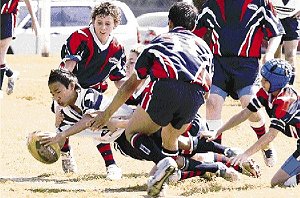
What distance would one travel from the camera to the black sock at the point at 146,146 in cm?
758

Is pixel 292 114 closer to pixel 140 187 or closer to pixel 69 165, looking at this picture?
pixel 140 187

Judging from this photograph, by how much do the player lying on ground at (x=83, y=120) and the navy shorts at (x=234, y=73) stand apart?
2.41 ft

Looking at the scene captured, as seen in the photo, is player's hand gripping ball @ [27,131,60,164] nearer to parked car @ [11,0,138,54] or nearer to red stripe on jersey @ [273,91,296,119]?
red stripe on jersey @ [273,91,296,119]

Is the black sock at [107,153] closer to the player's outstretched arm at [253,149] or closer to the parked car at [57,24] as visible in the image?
the player's outstretched arm at [253,149]

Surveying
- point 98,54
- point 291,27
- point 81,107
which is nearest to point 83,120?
point 81,107

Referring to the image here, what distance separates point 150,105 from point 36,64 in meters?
14.8

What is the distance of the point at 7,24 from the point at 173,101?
6724 millimetres

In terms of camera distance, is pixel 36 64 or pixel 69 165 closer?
pixel 69 165

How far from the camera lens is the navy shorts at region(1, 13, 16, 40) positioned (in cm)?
1377

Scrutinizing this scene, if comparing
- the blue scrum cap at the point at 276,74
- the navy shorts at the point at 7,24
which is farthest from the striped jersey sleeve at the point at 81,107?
the navy shorts at the point at 7,24

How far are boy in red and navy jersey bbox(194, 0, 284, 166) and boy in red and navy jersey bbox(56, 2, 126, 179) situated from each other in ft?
2.70

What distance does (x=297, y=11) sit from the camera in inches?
535

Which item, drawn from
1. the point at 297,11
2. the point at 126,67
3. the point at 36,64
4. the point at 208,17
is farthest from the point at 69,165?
the point at 36,64

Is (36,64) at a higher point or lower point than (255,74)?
lower
